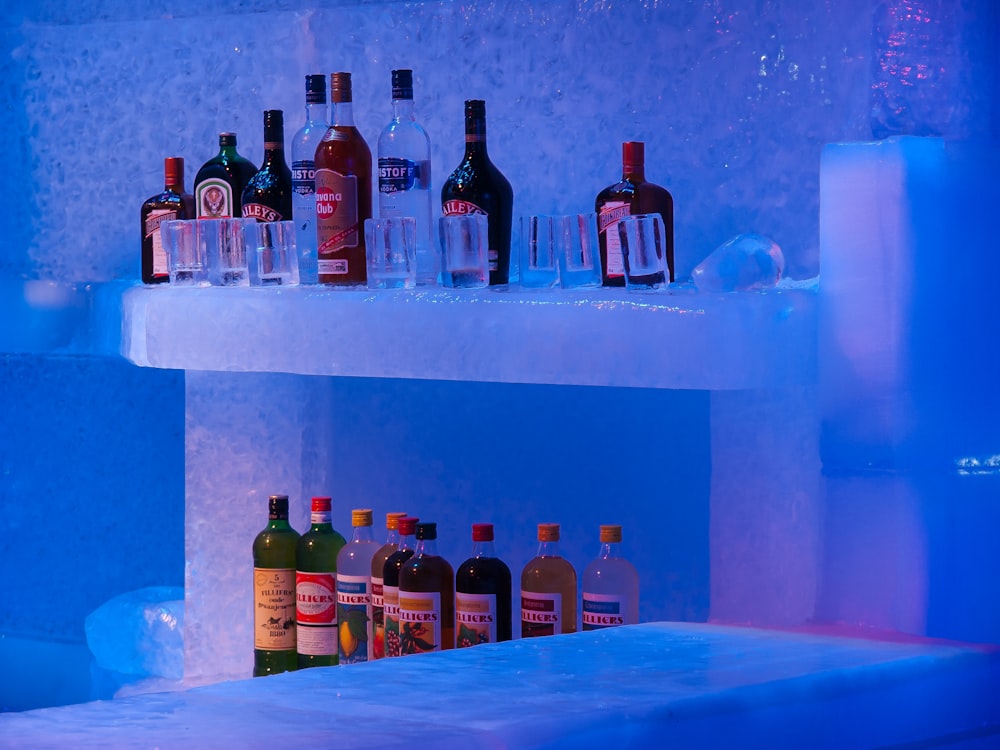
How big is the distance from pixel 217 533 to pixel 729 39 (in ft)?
4.09

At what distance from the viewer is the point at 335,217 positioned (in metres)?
2.53

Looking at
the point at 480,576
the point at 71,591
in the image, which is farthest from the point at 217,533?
the point at 71,591

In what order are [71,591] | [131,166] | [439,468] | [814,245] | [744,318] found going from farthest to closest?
1. [71,591]
2. [131,166]
3. [439,468]
4. [814,245]
5. [744,318]

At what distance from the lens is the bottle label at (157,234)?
2887mm

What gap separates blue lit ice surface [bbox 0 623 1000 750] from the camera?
156cm

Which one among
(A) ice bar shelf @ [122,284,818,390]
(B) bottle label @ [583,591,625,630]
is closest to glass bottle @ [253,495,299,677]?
(A) ice bar shelf @ [122,284,818,390]

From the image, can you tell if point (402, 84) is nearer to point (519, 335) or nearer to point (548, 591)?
→ point (519, 335)

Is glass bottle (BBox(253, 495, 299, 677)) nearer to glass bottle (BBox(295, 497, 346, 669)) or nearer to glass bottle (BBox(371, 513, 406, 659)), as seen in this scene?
glass bottle (BBox(295, 497, 346, 669))

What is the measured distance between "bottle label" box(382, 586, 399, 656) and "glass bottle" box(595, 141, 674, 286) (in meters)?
0.60

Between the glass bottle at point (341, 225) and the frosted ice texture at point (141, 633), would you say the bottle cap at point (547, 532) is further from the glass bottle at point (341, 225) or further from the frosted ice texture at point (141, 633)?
the frosted ice texture at point (141, 633)

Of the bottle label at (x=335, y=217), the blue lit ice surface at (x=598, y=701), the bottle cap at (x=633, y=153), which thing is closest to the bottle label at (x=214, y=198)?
the bottle label at (x=335, y=217)

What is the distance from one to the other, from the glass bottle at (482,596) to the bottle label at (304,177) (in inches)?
24.6

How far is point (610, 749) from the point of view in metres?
1.66

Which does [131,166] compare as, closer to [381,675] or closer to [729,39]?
[729,39]
